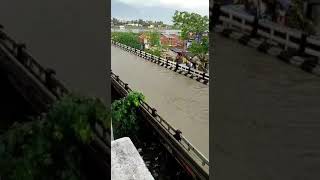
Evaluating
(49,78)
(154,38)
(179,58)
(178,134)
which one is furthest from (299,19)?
(49,78)

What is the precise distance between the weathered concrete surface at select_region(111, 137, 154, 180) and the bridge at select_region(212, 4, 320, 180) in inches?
15.6

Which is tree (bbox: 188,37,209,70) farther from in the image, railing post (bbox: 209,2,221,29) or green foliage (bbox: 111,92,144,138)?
green foliage (bbox: 111,92,144,138)

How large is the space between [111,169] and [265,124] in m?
0.75

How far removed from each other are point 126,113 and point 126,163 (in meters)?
0.32

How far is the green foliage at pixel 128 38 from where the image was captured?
2.05m

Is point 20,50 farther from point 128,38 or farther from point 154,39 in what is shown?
point 154,39

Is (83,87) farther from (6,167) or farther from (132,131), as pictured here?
(132,131)

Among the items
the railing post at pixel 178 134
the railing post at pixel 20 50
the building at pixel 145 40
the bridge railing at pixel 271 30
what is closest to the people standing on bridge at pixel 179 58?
the building at pixel 145 40

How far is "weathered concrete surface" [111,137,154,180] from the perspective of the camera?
1.80m

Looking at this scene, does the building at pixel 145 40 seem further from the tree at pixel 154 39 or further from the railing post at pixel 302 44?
the railing post at pixel 302 44

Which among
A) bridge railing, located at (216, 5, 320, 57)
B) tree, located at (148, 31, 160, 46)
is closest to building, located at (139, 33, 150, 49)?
tree, located at (148, 31, 160, 46)

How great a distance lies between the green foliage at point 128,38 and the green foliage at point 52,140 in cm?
57

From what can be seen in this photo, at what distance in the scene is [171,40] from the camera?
220 centimetres

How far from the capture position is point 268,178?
1935mm
